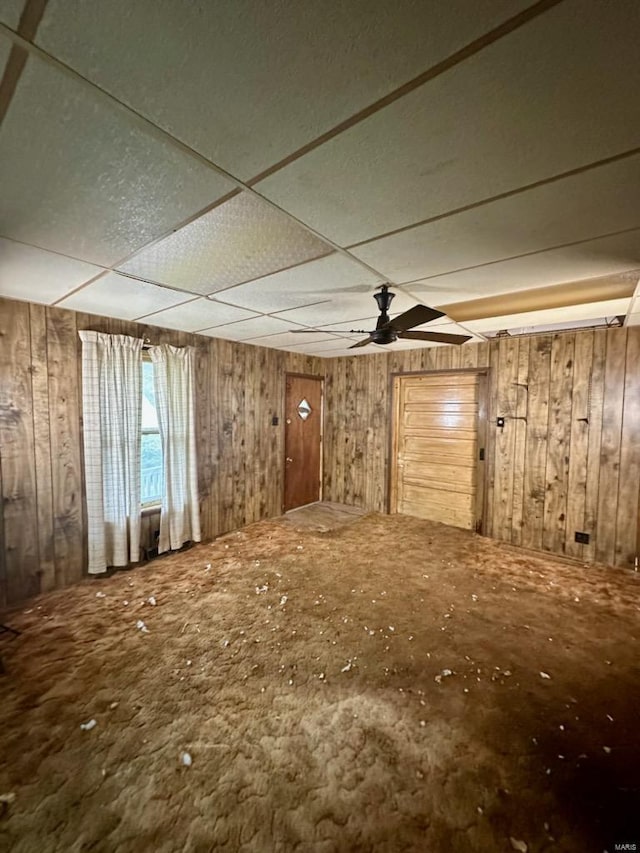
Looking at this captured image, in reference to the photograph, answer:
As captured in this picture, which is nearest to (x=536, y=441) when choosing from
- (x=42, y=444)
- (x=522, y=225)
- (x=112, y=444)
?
(x=522, y=225)

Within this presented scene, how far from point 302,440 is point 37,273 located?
3754mm

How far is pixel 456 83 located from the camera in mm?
885

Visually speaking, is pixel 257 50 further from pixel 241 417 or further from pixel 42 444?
pixel 241 417

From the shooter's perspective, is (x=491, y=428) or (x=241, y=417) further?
(x=241, y=417)

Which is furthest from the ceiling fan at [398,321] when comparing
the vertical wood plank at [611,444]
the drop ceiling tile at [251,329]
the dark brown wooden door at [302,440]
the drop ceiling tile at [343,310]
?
the dark brown wooden door at [302,440]

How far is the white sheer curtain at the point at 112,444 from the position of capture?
3.03m

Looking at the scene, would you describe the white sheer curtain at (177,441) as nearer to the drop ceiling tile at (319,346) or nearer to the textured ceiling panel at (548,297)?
the drop ceiling tile at (319,346)

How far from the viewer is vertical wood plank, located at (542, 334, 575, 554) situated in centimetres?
371

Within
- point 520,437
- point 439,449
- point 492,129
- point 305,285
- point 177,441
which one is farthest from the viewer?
point 439,449

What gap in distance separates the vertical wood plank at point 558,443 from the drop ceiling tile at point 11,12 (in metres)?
4.40

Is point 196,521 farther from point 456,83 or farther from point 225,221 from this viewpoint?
point 456,83

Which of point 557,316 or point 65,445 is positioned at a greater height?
point 557,316

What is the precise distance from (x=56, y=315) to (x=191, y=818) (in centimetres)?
334

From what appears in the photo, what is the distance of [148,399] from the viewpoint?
357 centimetres
